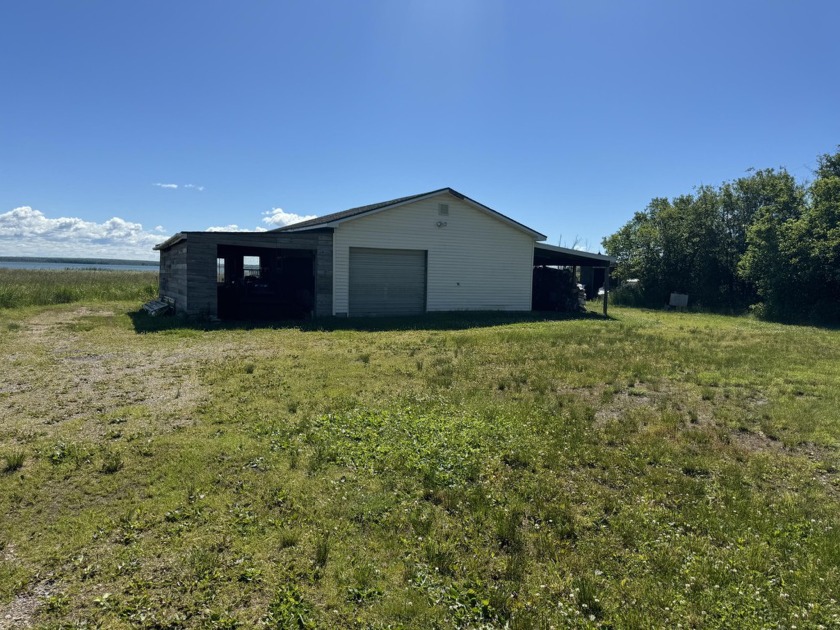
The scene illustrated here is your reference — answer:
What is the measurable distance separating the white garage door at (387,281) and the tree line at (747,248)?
15.1 metres

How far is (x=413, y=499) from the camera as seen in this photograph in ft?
12.1

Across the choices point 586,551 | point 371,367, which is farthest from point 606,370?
point 586,551

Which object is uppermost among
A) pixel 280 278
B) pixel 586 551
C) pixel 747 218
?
pixel 747 218

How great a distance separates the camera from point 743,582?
2.77 meters

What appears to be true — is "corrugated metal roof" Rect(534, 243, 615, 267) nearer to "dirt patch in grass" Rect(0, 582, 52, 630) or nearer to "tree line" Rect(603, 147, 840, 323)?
"tree line" Rect(603, 147, 840, 323)

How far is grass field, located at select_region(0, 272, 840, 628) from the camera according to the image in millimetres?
2594

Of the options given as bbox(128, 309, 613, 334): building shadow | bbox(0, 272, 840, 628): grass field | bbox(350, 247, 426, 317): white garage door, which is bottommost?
bbox(0, 272, 840, 628): grass field

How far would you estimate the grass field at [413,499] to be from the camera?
2.59 meters

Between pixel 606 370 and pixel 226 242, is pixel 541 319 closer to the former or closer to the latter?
pixel 606 370

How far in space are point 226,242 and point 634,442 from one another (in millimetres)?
12258

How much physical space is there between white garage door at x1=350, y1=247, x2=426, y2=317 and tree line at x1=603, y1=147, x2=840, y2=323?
1512cm

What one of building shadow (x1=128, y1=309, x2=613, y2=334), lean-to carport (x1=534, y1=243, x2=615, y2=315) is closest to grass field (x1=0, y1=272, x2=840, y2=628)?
building shadow (x1=128, y1=309, x2=613, y2=334)

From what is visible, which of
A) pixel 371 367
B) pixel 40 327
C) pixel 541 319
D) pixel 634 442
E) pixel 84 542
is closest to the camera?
pixel 84 542

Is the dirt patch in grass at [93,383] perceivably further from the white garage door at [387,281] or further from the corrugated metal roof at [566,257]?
the corrugated metal roof at [566,257]
